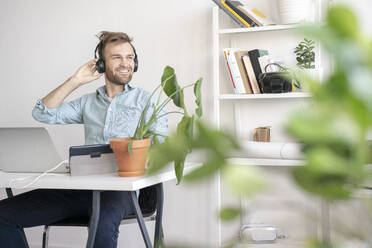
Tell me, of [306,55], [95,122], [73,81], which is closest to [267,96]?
[306,55]

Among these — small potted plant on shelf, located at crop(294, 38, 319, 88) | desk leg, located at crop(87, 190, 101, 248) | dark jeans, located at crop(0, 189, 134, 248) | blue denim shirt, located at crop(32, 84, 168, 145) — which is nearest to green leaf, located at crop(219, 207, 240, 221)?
desk leg, located at crop(87, 190, 101, 248)

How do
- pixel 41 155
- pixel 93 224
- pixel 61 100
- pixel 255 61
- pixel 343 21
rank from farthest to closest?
pixel 255 61
pixel 61 100
pixel 41 155
pixel 93 224
pixel 343 21

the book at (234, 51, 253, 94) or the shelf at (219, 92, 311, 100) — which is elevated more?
the book at (234, 51, 253, 94)

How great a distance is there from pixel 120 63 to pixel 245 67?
0.71 m

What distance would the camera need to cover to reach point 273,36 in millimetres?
3002

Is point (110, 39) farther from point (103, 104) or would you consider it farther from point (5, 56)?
point (5, 56)

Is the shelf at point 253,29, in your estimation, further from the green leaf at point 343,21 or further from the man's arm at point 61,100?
the green leaf at point 343,21

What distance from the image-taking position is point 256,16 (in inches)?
113

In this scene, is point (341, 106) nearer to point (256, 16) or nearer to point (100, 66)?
point (100, 66)

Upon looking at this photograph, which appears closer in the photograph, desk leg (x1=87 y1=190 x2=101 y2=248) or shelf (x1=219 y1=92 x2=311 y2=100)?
desk leg (x1=87 y1=190 x2=101 y2=248)

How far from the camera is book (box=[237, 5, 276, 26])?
Result: 286 cm

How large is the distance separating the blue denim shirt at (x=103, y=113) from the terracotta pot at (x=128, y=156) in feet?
1.73

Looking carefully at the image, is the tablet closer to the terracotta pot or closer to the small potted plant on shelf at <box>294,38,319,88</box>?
the terracotta pot

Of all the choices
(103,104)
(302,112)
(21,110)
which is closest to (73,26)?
(21,110)
